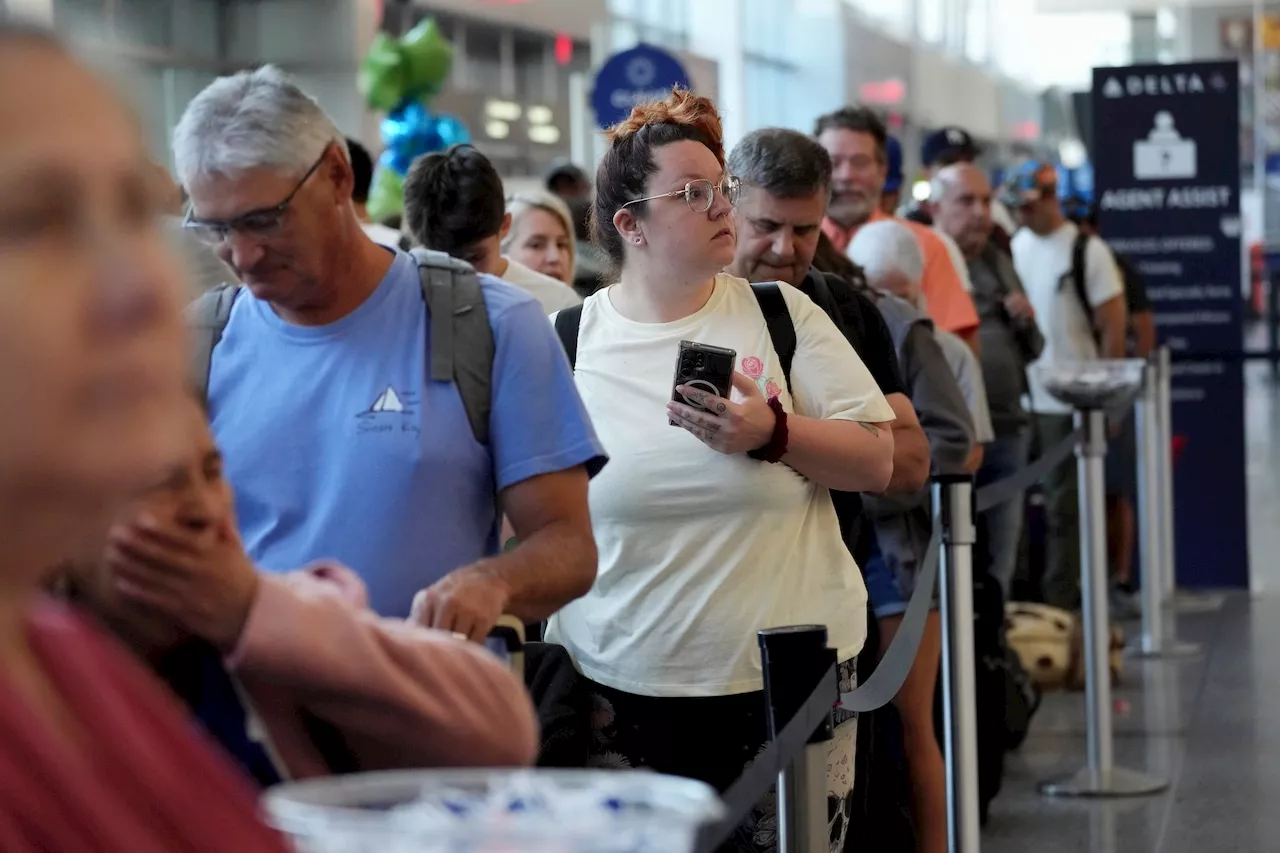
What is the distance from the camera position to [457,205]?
451 centimetres

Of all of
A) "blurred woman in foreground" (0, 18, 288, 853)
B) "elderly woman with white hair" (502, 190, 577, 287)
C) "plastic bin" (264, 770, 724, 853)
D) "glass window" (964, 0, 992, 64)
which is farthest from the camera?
"glass window" (964, 0, 992, 64)

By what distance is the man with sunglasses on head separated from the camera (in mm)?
2297

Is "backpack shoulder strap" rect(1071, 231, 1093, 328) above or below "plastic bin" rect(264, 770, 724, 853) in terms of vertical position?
above

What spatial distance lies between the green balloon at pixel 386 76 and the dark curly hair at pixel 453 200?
5.76 m

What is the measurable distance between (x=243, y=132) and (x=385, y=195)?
6.96m

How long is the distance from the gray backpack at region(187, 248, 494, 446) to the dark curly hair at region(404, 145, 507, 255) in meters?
2.06

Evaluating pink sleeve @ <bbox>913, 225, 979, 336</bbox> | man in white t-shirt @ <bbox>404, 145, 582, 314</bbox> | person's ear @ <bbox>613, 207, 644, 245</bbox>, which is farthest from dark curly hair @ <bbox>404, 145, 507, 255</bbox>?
pink sleeve @ <bbox>913, 225, 979, 336</bbox>

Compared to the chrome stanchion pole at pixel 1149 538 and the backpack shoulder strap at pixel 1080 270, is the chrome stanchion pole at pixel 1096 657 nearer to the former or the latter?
the chrome stanchion pole at pixel 1149 538

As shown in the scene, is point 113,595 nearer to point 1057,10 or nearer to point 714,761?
point 714,761

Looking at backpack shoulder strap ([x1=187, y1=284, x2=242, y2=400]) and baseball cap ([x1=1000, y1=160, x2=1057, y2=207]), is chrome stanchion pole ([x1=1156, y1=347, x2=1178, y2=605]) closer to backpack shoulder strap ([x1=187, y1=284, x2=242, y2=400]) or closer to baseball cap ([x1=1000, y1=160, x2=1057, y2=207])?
baseball cap ([x1=1000, y1=160, x2=1057, y2=207])

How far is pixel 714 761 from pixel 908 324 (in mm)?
1719

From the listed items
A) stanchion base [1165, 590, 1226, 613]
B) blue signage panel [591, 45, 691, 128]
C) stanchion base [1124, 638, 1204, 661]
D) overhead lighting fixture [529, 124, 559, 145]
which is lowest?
stanchion base [1165, 590, 1226, 613]

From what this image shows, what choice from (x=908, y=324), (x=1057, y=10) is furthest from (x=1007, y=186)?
(x=1057, y=10)

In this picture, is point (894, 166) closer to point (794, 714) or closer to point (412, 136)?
point (412, 136)
